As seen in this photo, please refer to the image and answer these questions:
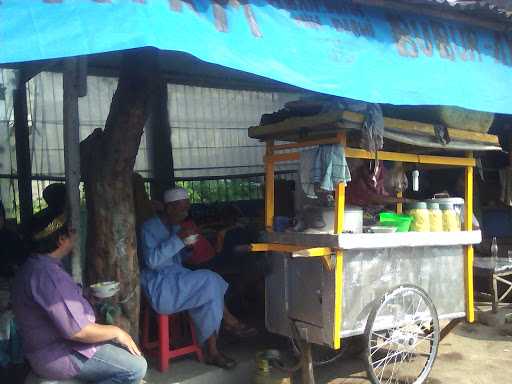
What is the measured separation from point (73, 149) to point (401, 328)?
2.64 m

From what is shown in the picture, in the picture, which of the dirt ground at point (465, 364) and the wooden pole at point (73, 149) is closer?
the wooden pole at point (73, 149)

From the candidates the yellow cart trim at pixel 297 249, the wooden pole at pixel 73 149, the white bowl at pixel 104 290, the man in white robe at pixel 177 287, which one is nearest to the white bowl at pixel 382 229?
the yellow cart trim at pixel 297 249

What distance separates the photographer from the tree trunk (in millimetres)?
3400

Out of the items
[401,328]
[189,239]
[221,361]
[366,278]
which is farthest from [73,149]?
[401,328]

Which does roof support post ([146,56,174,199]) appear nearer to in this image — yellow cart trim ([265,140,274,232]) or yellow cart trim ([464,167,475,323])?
yellow cart trim ([265,140,274,232])

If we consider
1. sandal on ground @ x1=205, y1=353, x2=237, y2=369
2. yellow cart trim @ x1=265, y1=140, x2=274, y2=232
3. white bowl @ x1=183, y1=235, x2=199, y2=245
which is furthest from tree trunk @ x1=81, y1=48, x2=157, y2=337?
yellow cart trim @ x1=265, y1=140, x2=274, y2=232

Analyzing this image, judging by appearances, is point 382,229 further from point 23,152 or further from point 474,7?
point 23,152

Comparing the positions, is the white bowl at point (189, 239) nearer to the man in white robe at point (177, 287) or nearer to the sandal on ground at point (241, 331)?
the man in white robe at point (177, 287)

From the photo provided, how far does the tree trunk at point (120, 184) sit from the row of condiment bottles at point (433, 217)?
2.11m

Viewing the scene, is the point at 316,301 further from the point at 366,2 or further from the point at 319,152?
the point at 366,2

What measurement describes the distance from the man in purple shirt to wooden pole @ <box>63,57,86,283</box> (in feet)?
1.87

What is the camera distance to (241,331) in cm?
446

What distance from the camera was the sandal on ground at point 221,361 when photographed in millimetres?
3881

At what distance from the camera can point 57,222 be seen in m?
3.18
